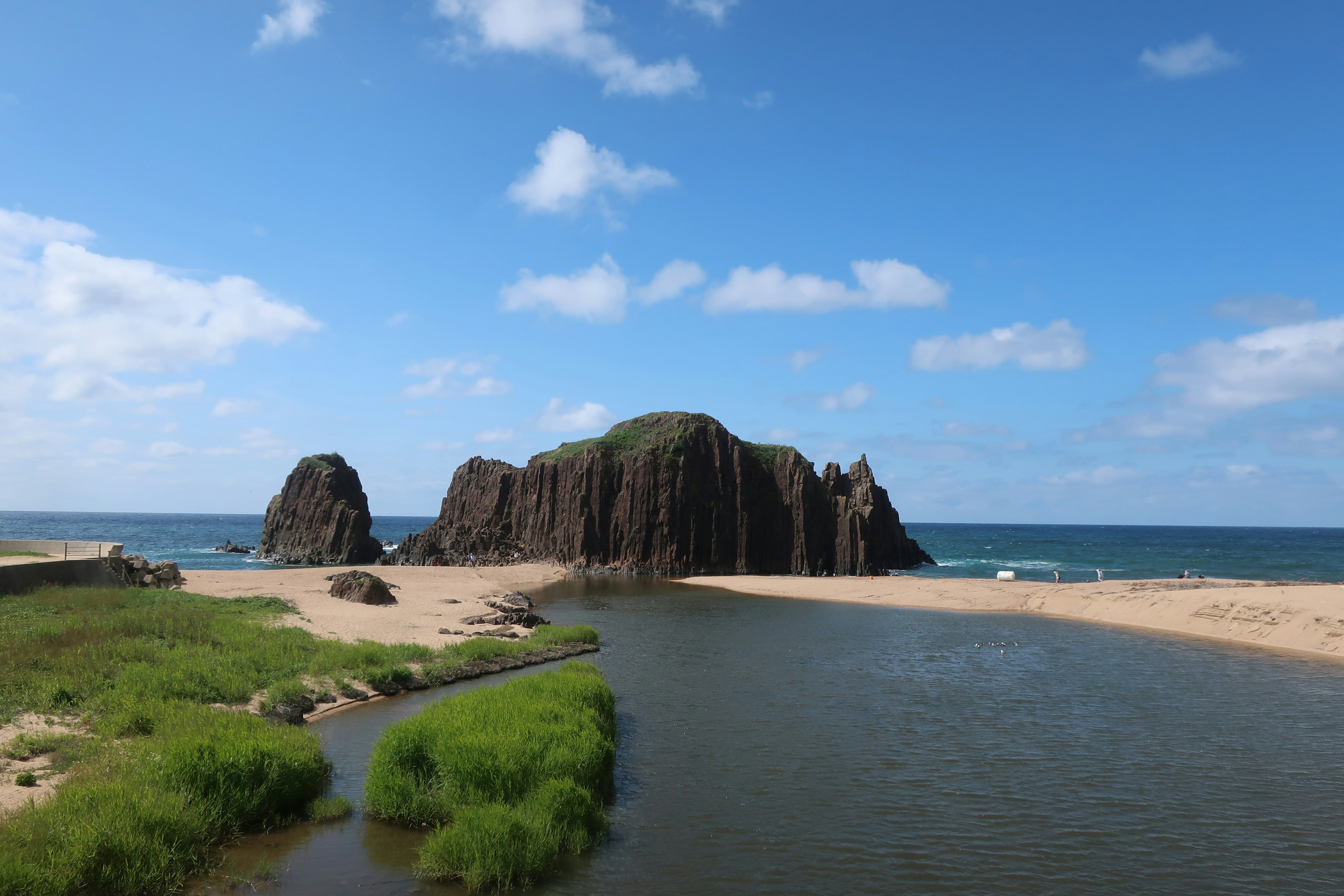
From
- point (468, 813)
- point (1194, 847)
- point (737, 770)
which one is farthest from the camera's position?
point (737, 770)

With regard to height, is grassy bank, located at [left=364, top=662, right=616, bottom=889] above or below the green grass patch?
above

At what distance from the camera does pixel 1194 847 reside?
12875 mm

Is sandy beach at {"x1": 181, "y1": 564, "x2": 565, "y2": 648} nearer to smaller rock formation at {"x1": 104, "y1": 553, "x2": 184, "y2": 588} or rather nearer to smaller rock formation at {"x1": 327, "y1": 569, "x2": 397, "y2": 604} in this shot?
smaller rock formation at {"x1": 327, "y1": 569, "x2": 397, "y2": 604}

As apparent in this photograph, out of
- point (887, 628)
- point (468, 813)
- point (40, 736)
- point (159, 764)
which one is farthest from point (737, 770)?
point (887, 628)

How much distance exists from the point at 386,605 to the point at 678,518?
51435 mm

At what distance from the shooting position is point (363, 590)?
1626 inches

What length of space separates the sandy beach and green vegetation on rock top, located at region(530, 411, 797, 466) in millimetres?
29641

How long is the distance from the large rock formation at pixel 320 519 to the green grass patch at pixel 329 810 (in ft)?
327

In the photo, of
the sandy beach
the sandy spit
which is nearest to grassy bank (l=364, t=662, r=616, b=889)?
the sandy beach

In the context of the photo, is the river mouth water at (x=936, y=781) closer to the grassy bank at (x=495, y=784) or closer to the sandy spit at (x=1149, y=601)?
the grassy bank at (x=495, y=784)

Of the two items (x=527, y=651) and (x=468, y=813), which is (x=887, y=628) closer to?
(x=527, y=651)

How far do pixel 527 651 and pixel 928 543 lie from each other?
161412 millimetres

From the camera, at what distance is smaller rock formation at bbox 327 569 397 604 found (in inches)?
1615

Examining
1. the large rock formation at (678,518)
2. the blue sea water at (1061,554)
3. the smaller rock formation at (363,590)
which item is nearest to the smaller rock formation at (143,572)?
the smaller rock formation at (363,590)
